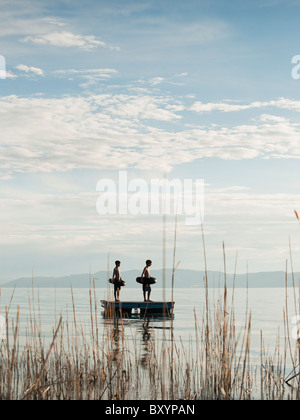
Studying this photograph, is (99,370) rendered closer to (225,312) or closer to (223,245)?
(225,312)

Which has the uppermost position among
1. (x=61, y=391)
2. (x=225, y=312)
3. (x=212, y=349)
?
(x=225, y=312)

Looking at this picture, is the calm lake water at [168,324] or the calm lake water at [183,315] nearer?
the calm lake water at [168,324]

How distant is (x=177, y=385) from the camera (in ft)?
19.3

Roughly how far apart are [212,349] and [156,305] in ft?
39.5

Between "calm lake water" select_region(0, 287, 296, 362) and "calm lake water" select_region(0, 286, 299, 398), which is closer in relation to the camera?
"calm lake water" select_region(0, 286, 299, 398)

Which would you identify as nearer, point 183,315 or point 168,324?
point 168,324

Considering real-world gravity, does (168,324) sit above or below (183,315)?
above
